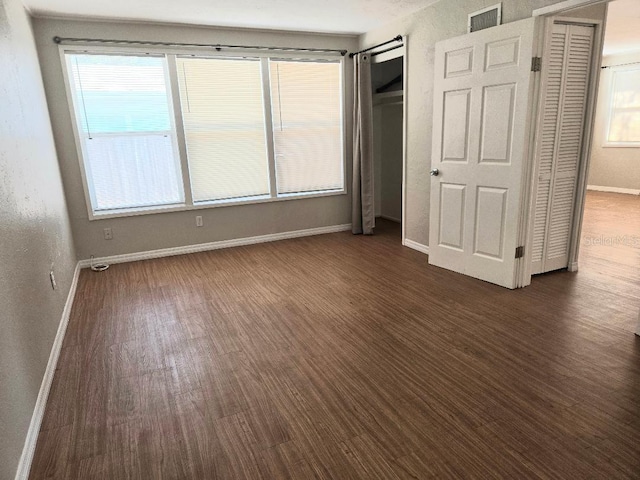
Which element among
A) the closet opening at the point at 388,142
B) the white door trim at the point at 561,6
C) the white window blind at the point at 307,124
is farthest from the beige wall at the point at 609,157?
the white door trim at the point at 561,6

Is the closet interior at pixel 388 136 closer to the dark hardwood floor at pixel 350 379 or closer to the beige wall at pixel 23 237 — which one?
the dark hardwood floor at pixel 350 379

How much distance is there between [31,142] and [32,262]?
3.51 ft

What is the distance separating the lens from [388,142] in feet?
20.1

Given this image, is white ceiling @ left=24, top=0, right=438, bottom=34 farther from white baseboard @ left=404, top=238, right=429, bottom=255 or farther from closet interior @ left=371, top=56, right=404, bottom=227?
white baseboard @ left=404, top=238, right=429, bottom=255

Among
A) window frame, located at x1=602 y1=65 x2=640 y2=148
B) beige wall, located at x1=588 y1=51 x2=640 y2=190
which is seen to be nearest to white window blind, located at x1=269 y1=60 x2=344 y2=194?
beige wall, located at x1=588 y1=51 x2=640 y2=190

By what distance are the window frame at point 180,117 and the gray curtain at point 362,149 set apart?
25 cm

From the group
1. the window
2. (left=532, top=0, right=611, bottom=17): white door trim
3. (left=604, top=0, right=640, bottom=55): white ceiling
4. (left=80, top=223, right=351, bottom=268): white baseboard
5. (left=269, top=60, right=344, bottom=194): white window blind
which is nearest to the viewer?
(left=532, top=0, right=611, bottom=17): white door trim

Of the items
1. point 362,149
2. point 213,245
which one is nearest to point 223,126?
point 213,245

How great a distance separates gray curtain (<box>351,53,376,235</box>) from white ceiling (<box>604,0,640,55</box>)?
2669 millimetres

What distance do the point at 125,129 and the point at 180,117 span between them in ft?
1.94

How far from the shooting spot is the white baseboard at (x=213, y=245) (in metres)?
4.57

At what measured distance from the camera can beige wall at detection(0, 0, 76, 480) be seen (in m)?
1.70

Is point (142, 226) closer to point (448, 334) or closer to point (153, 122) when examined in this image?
point (153, 122)

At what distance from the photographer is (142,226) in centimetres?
462
